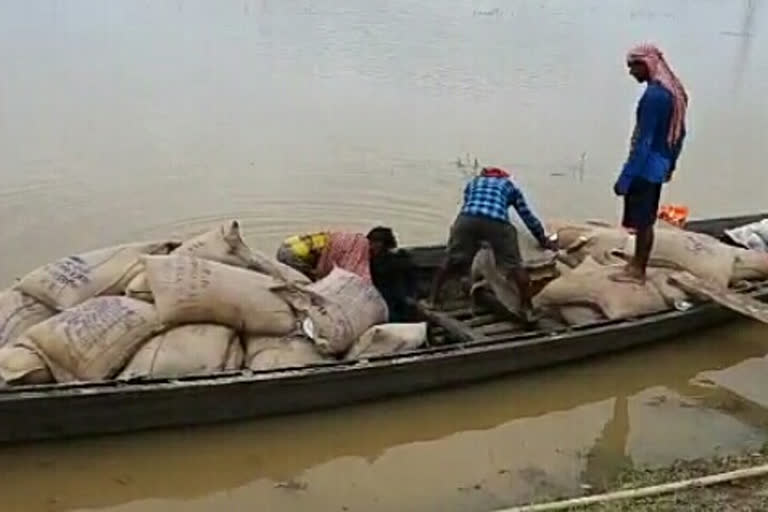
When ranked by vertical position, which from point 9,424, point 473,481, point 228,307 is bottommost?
point 473,481

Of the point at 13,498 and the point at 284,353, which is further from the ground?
the point at 284,353

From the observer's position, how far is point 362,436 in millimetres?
5719

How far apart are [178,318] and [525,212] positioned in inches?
101

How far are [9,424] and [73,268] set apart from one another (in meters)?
1.05

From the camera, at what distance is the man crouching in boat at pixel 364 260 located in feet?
20.9

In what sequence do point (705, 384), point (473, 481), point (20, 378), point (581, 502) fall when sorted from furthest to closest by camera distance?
point (705, 384) → point (473, 481) → point (20, 378) → point (581, 502)

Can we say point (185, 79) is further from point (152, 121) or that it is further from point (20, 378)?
point (20, 378)

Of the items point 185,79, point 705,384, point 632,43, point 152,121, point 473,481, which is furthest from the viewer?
point 632,43

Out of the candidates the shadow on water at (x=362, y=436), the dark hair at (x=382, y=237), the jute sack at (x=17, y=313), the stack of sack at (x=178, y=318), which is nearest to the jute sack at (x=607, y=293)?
the shadow on water at (x=362, y=436)

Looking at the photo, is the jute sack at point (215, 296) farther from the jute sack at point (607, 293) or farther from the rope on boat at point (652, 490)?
the jute sack at point (607, 293)

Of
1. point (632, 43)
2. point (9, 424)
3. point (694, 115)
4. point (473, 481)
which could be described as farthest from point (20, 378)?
point (632, 43)

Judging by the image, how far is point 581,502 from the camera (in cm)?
462

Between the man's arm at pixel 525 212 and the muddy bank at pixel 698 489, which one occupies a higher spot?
the man's arm at pixel 525 212

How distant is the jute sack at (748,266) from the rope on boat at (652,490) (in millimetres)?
2472
